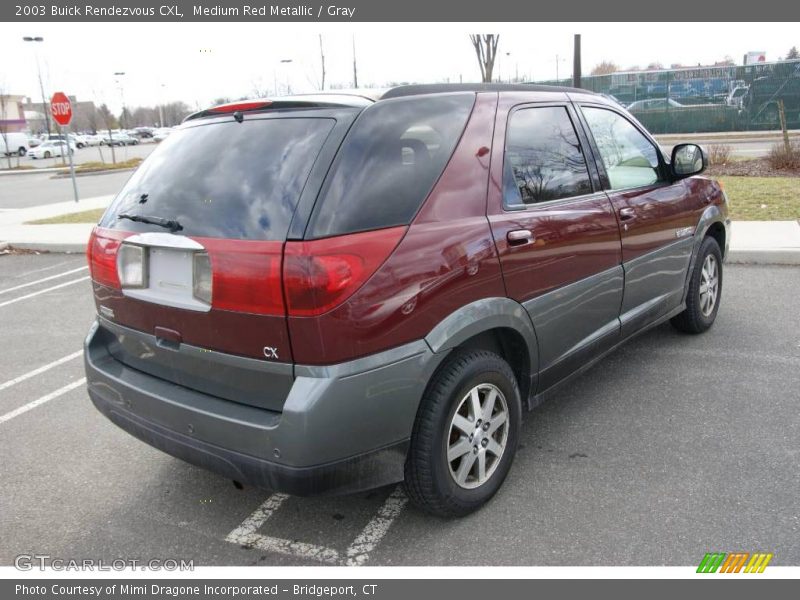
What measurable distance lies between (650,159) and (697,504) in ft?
7.70

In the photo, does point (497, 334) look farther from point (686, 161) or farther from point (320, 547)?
point (686, 161)

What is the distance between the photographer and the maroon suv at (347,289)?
2.39m

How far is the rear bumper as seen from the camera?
2.37m

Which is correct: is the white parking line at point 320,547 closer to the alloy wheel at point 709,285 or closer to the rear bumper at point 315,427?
the rear bumper at point 315,427

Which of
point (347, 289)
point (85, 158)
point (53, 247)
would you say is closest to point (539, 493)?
point (347, 289)

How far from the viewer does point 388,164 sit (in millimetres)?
2604

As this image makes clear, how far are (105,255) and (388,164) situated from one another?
4.43 feet

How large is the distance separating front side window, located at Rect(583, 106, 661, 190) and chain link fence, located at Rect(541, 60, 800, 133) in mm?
23998

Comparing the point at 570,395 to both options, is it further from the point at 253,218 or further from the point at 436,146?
the point at 253,218

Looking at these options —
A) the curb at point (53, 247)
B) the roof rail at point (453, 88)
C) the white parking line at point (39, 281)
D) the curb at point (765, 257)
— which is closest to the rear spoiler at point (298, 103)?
the roof rail at point (453, 88)

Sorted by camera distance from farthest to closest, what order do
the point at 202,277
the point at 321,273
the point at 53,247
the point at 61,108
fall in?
the point at 61,108, the point at 53,247, the point at 202,277, the point at 321,273

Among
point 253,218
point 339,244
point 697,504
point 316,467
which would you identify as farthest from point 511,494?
point 253,218

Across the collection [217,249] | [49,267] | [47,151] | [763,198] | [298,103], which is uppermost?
[298,103]

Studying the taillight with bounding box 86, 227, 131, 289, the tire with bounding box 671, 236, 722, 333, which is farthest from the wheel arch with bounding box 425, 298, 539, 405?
the tire with bounding box 671, 236, 722, 333
